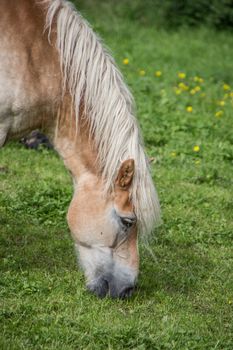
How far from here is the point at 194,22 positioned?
1580 cm

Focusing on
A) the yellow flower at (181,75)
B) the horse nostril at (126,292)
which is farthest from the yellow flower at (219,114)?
the horse nostril at (126,292)

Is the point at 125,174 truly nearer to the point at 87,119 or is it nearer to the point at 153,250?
the point at 87,119

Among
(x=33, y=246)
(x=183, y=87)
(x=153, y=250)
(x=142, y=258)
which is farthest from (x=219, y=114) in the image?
(x=33, y=246)

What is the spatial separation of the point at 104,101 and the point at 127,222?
2.49 ft

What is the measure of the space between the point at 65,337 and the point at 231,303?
53.0 inches

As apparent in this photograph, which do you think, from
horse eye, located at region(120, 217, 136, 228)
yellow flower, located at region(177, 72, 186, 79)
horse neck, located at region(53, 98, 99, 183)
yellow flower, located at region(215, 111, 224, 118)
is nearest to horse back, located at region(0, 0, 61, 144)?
horse neck, located at region(53, 98, 99, 183)

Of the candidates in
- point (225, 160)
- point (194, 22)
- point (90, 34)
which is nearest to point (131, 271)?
point (90, 34)

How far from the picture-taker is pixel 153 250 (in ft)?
21.1

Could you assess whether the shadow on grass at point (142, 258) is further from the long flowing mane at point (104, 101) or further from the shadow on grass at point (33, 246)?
the long flowing mane at point (104, 101)

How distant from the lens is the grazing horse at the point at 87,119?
5309 millimetres

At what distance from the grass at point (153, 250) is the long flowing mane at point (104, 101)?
0.64 metres

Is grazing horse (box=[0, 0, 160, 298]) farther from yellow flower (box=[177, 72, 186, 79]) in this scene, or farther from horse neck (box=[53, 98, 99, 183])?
yellow flower (box=[177, 72, 186, 79])

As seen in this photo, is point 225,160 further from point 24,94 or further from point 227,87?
point 24,94

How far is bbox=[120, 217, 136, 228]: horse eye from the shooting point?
210 inches
